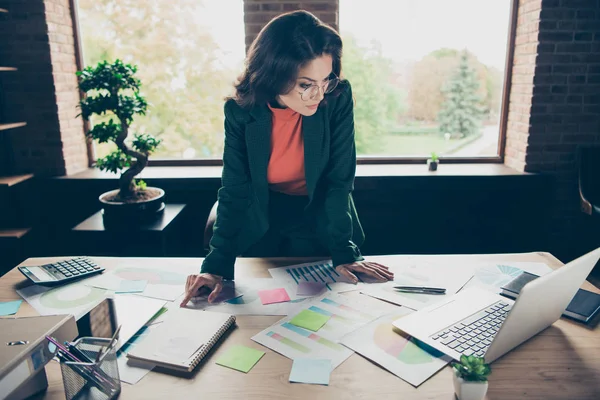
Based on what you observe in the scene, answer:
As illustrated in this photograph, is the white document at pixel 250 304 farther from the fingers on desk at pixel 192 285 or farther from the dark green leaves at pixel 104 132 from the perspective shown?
the dark green leaves at pixel 104 132

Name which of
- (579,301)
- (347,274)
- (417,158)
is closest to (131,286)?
(347,274)

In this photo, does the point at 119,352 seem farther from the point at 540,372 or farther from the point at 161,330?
the point at 540,372

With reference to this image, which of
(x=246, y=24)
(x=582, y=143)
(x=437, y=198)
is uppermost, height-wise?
(x=246, y=24)

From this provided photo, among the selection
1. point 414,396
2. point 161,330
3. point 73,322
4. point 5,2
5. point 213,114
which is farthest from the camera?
point 213,114

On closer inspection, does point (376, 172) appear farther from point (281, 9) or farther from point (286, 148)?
point (286, 148)

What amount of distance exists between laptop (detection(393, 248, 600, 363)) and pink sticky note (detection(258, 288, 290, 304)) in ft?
1.13

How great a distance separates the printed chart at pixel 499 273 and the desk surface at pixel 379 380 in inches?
11.2

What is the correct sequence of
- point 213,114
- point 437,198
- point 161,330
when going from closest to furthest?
point 161,330
point 437,198
point 213,114

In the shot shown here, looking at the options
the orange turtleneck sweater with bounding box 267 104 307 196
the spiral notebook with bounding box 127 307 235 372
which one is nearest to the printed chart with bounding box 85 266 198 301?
the spiral notebook with bounding box 127 307 235 372

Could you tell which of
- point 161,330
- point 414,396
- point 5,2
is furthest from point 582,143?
point 5,2

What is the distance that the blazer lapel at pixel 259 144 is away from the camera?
1664 mm

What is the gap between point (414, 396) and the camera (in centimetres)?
98

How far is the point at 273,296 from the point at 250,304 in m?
0.08

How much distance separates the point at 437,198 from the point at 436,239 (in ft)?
0.99
